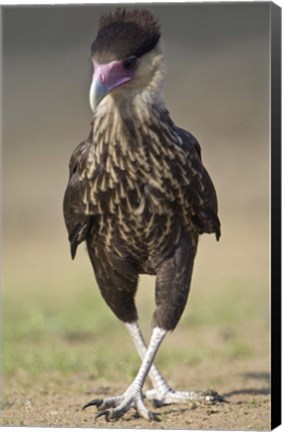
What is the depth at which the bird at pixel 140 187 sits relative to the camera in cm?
648

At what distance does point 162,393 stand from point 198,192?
1.22 metres

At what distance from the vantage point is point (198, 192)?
6.66 m

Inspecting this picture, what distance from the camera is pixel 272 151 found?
641 cm

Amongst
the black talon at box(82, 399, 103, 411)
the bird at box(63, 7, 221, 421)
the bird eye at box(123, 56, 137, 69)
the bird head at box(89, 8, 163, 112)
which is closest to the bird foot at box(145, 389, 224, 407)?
the bird at box(63, 7, 221, 421)

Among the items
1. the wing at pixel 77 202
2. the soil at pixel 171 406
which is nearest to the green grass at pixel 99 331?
the soil at pixel 171 406

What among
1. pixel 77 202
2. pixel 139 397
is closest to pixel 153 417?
pixel 139 397

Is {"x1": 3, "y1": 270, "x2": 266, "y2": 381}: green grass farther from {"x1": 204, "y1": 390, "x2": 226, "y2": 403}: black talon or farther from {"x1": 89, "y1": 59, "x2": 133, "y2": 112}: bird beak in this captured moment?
{"x1": 89, "y1": 59, "x2": 133, "y2": 112}: bird beak

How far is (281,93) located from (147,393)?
193 centimetres

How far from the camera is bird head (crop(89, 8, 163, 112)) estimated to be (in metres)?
6.18

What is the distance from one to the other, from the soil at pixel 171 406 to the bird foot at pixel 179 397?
38mm

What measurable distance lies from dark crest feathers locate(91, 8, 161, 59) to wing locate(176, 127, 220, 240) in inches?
21.7

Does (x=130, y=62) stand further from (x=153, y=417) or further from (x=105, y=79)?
(x=153, y=417)

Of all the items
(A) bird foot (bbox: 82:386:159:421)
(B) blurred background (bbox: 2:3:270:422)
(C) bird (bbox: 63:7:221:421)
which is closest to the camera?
(C) bird (bbox: 63:7:221:421)

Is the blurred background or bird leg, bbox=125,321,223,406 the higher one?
the blurred background
